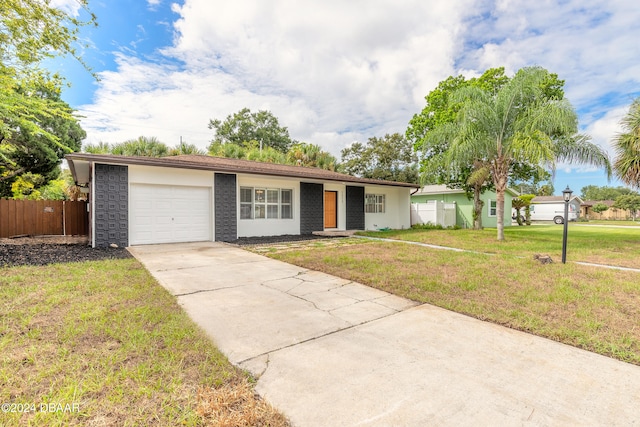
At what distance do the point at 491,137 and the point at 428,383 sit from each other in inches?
462

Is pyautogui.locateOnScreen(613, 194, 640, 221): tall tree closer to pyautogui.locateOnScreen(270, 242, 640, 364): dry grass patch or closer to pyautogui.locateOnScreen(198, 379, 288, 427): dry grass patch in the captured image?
pyautogui.locateOnScreen(270, 242, 640, 364): dry grass patch

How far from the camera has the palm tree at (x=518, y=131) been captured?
32.7 feet

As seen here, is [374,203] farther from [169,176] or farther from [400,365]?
[400,365]

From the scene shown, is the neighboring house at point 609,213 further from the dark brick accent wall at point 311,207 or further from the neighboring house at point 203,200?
the dark brick accent wall at point 311,207

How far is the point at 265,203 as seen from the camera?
12148mm

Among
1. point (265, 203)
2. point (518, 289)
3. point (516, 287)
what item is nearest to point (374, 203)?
point (265, 203)

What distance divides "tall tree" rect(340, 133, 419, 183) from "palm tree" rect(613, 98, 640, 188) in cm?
1762

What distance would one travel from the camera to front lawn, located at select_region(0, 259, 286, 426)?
1.85 m

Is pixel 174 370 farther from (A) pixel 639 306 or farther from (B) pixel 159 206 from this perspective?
(B) pixel 159 206

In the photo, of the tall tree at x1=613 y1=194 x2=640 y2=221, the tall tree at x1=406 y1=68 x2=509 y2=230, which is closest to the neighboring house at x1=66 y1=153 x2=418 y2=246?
the tall tree at x1=406 y1=68 x2=509 y2=230

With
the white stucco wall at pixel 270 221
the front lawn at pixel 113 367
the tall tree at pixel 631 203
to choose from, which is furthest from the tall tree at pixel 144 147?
the tall tree at pixel 631 203

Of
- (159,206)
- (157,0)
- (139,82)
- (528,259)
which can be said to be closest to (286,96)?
(139,82)

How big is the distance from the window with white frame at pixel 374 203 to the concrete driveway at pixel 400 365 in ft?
37.0

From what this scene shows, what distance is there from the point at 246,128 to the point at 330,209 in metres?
23.5
